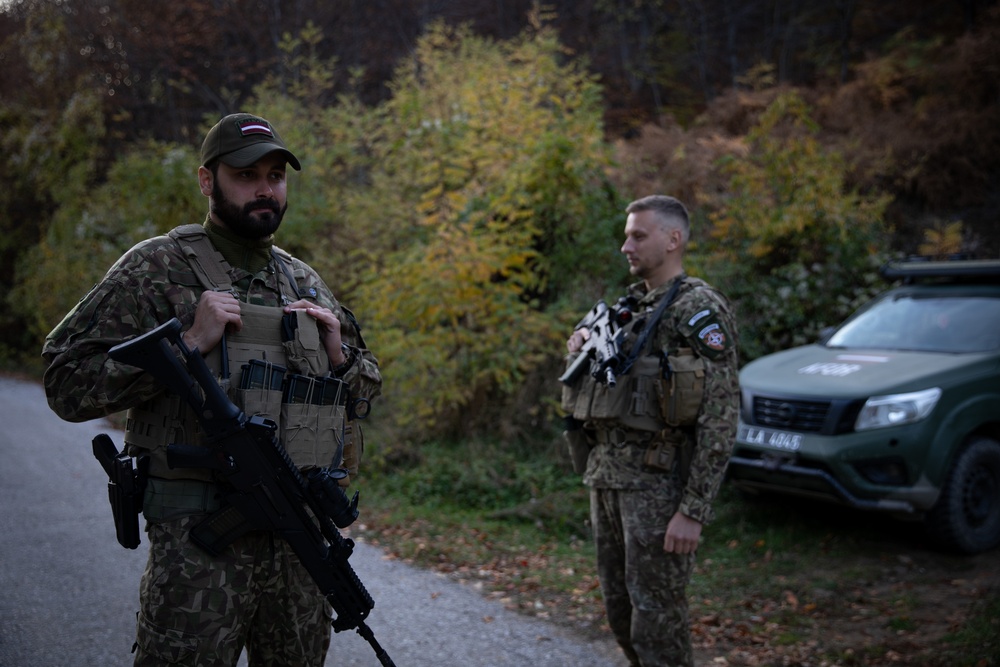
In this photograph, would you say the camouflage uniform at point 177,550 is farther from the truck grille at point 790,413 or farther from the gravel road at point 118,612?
the truck grille at point 790,413

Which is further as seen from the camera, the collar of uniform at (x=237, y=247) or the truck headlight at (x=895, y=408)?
the truck headlight at (x=895, y=408)

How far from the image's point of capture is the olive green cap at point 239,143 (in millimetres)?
2529

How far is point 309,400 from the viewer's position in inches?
101

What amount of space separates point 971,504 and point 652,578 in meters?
3.53

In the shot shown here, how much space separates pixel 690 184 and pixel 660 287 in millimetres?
7488

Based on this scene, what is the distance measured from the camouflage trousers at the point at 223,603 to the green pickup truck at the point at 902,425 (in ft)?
13.3

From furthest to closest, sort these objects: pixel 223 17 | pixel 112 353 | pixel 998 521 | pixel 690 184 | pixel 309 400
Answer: pixel 223 17 < pixel 690 184 < pixel 998 521 < pixel 309 400 < pixel 112 353

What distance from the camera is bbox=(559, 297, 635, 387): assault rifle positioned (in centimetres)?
347

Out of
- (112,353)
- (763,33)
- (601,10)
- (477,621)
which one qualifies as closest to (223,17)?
(601,10)

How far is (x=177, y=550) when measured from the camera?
236 cm

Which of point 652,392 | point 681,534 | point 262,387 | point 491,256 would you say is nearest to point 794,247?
point 491,256

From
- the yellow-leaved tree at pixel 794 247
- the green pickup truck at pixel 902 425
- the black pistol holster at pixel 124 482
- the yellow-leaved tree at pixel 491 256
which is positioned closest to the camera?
the black pistol holster at pixel 124 482

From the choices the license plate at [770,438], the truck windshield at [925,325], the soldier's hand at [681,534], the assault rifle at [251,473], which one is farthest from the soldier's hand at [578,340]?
the truck windshield at [925,325]

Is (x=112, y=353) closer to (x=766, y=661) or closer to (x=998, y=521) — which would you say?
(x=766, y=661)
